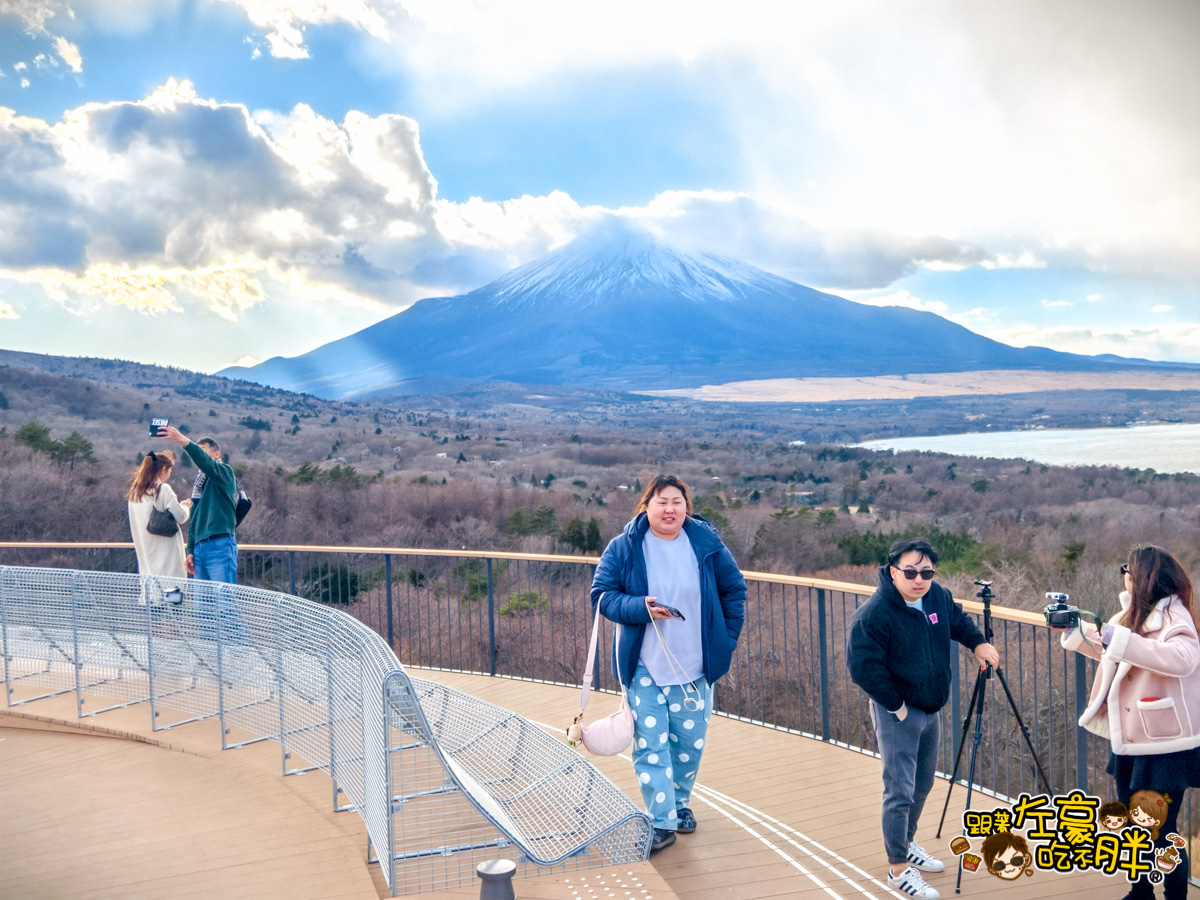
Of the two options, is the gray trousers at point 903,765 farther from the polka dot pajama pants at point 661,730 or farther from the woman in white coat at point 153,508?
the woman in white coat at point 153,508

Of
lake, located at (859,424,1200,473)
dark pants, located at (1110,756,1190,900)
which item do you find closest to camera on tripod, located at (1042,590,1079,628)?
dark pants, located at (1110,756,1190,900)

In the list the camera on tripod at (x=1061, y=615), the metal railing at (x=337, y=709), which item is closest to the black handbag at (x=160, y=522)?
the metal railing at (x=337, y=709)

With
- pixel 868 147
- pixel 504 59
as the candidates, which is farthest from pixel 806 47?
pixel 868 147

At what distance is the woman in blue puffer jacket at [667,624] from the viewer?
4.16 metres

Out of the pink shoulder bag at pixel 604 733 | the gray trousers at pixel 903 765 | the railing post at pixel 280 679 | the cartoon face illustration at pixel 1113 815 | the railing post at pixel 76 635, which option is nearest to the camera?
the cartoon face illustration at pixel 1113 815

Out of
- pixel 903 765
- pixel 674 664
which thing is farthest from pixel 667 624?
pixel 903 765

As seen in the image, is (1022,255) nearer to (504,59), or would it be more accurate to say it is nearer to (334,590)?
(504,59)

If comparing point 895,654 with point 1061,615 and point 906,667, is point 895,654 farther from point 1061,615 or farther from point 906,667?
point 1061,615

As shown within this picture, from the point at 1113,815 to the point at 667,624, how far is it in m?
1.90

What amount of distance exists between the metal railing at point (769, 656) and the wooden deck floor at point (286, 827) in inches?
25.2

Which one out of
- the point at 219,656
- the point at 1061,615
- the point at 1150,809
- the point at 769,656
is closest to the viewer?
the point at 1061,615

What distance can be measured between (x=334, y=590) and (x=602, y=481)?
1900 centimetres

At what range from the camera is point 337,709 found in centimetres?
445

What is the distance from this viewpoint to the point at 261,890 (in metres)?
3.81
